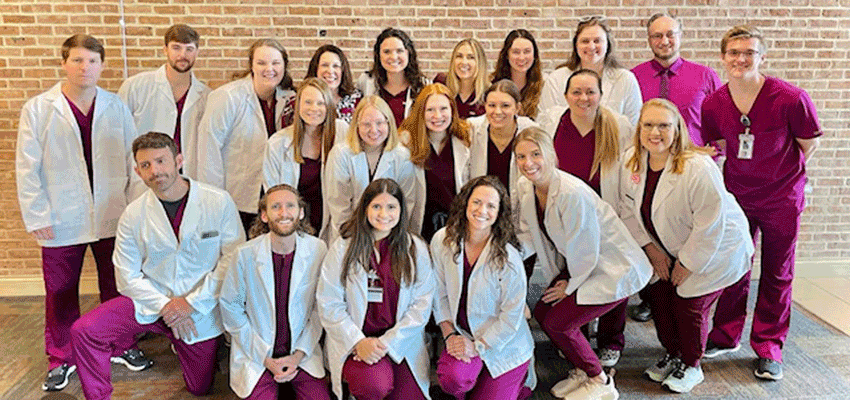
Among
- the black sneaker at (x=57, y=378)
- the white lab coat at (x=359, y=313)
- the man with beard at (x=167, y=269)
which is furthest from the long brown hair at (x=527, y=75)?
the black sneaker at (x=57, y=378)

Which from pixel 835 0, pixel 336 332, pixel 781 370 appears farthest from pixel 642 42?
pixel 336 332

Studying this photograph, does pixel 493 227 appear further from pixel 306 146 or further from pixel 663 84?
pixel 663 84

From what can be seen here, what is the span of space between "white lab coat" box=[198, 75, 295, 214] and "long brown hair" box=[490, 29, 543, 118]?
1185 mm

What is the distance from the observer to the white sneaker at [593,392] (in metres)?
3.17

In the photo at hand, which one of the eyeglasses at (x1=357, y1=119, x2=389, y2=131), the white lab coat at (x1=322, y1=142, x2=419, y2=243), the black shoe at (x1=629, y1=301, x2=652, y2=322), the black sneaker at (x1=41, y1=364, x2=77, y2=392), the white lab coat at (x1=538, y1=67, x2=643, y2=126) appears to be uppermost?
the white lab coat at (x1=538, y1=67, x2=643, y2=126)

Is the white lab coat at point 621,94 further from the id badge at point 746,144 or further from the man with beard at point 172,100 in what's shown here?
the man with beard at point 172,100

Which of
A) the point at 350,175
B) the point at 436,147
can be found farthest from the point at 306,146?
the point at 436,147

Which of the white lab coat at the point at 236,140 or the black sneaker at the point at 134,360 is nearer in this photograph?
the black sneaker at the point at 134,360

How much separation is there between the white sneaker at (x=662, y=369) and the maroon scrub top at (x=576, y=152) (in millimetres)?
906

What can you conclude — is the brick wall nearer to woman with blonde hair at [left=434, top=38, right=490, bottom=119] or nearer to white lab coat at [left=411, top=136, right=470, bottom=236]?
woman with blonde hair at [left=434, top=38, right=490, bottom=119]

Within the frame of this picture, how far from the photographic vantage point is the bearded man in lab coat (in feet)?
11.2

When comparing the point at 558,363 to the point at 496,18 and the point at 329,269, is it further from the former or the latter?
the point at 496,18

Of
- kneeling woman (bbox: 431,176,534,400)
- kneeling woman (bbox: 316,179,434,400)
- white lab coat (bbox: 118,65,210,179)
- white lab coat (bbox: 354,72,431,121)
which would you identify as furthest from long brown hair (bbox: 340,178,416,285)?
white lab coat (bbox: 118,65,210,179)

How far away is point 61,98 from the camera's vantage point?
3.45 meters
